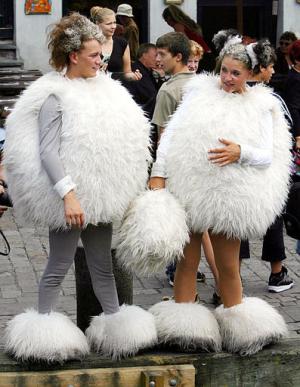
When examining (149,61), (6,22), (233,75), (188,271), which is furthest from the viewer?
(6,22)

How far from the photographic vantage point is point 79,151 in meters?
5.46

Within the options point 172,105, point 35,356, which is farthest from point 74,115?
point 172,105

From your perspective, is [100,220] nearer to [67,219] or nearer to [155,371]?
[67,219]

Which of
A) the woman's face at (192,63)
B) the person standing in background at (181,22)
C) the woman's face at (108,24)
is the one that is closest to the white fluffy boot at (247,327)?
the woman's face at (192,63)

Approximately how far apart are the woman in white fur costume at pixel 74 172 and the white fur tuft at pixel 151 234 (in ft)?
0.26

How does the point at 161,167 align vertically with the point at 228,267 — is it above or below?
above

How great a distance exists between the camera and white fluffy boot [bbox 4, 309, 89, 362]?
5559mm

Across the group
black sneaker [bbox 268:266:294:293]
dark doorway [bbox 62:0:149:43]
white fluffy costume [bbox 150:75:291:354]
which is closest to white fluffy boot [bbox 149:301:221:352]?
white fluffy costume [bbox 150:75:291:354]

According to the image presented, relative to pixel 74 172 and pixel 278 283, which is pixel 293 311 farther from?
pixel 74 172

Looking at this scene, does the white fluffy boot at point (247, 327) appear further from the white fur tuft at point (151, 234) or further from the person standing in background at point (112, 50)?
the person standing in background at point (112, 50)

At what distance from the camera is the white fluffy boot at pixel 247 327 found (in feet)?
19.2

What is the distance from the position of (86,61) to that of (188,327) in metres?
1.57

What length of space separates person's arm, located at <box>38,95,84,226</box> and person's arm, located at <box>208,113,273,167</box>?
0.80 meters

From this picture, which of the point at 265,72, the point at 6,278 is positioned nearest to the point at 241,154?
the point at 265,72
